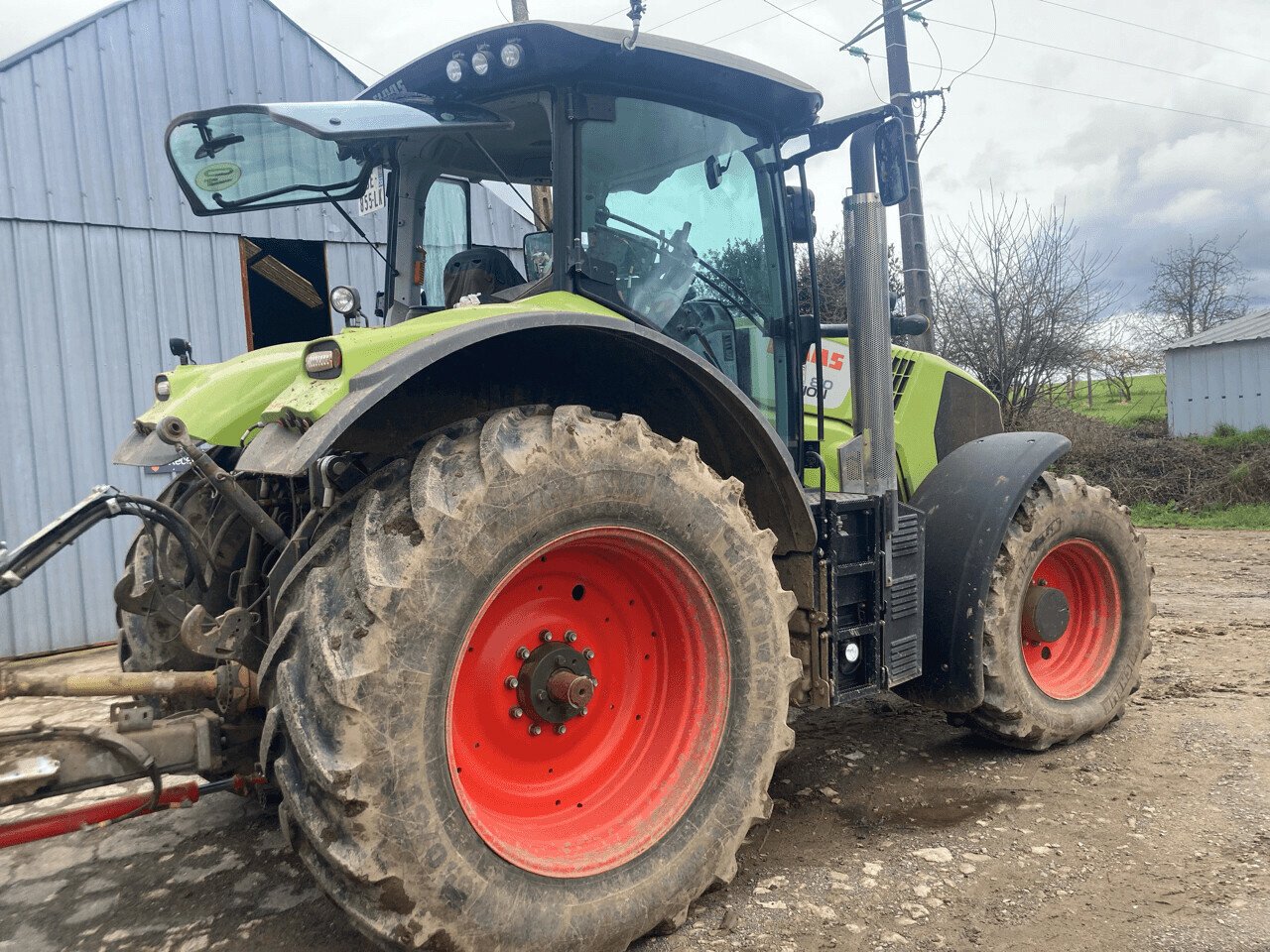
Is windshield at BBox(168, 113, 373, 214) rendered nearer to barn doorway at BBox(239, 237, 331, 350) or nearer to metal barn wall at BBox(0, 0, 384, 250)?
metal barn wall at BBox(0, 0, 384, 250)

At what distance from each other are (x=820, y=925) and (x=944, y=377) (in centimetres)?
264

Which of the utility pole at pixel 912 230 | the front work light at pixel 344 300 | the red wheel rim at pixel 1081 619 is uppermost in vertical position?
the utility pole at pixel 912 230

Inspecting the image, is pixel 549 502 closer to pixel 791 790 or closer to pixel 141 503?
pixel 141 503

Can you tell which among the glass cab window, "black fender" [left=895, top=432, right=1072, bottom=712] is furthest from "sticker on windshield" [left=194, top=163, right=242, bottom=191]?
"black fender" [left=895, top=432, right=1072, bottom=712]

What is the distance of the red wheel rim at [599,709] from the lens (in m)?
2.67

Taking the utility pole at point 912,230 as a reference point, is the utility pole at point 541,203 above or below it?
below

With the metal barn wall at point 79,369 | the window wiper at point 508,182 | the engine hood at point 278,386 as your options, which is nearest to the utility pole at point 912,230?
the metal barn wall at point 79,369

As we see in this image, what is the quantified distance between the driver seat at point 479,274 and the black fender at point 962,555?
6.10 feet

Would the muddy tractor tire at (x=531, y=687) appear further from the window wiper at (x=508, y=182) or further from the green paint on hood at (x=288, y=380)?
the window wiper at (x=508, y=182)

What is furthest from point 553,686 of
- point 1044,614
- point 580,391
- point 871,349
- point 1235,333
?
point 1235,333

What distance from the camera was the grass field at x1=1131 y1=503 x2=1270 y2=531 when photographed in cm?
1232

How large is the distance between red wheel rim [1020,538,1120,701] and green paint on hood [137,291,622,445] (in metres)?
2.54

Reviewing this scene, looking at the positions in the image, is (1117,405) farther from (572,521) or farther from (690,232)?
(572,521)

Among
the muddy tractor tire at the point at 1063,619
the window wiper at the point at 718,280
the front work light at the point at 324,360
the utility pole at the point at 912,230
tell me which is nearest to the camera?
the front work light at the point at 324,360
